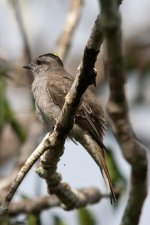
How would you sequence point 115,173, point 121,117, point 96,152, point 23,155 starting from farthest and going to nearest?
point 23,155, point 115,173, point 96,152, point 121,117

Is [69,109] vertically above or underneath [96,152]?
underneath

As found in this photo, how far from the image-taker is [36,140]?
7.88 m

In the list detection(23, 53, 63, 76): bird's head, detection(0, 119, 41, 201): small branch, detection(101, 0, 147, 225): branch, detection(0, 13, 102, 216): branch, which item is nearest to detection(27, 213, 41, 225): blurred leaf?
detection(0, 119, 41, 201): small branch

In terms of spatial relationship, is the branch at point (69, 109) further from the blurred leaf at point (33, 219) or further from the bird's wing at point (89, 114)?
the blurred leaf at point (33, 219)

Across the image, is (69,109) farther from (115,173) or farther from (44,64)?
(44,64)

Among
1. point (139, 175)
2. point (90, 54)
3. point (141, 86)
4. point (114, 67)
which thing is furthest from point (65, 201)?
point (141, 86)

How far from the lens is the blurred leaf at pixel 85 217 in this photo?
670 centimetres

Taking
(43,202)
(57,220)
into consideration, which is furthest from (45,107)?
(57,220)

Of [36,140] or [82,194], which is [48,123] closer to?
[82,194]

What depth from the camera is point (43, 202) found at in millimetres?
6551

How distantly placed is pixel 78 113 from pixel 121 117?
2572 millimetres

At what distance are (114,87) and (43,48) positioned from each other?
8019mm

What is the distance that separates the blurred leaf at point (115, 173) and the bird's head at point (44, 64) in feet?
4.66

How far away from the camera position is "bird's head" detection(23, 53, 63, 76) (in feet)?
25.3
